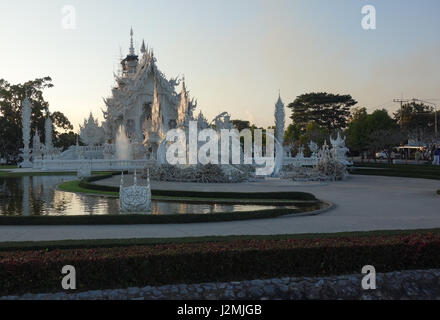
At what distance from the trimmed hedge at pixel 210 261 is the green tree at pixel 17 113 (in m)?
56.6

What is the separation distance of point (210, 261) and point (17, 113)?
62.9m

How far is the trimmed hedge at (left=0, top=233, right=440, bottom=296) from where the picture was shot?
6.68 meters

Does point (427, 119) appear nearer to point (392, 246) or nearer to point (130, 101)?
point (130, 101)

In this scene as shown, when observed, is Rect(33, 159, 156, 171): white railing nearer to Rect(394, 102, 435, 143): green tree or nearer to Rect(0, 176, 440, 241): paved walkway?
Rect(0, 176, 440, 241): paved walkway

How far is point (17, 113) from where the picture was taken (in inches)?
2425

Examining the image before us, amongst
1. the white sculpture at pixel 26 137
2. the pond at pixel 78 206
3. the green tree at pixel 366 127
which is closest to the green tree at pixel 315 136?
the green tree at pixel 366 127

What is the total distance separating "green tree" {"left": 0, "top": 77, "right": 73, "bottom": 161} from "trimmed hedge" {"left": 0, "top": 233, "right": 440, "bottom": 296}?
56631mm

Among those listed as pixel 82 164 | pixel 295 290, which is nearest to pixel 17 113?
pixel 82 164

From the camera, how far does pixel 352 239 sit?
818cm

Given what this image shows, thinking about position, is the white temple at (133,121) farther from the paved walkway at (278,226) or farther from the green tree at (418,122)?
the paved walkway at (278,226)

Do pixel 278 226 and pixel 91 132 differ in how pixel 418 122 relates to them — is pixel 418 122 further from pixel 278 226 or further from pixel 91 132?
pixel 278 226

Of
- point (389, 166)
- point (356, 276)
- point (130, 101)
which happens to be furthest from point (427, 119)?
point (356, 276)

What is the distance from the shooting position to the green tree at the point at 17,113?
5984 centimetres
